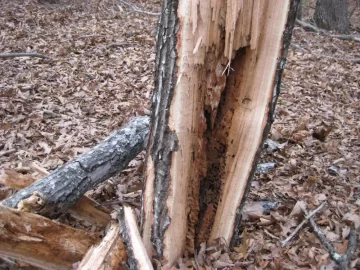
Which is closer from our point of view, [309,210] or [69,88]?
[309,210]

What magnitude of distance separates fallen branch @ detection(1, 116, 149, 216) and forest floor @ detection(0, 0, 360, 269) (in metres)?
0.28

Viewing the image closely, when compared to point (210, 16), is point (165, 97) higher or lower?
lower

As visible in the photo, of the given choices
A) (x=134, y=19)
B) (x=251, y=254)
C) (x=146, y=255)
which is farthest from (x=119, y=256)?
(x=134, y=19)

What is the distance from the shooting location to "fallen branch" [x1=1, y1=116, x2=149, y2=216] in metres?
2.72

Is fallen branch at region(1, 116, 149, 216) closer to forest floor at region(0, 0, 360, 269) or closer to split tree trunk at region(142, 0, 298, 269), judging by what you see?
forest floor at region(0, 0, 360, 269)

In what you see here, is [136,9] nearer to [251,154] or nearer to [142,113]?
[142,113]

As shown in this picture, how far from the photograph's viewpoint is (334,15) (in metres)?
9.89

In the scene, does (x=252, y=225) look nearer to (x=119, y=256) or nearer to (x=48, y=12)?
(x=119, y=256)

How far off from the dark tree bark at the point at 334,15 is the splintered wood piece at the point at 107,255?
9226 millimetres

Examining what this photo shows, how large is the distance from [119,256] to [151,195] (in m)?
0.43

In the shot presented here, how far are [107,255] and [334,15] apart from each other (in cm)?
947

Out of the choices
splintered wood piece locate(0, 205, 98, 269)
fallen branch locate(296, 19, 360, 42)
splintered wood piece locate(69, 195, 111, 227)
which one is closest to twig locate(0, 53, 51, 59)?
splintered wood piece locate(69, 195, 111, 227)

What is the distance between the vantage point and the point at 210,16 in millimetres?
2062

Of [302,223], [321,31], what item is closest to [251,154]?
[302,223]
